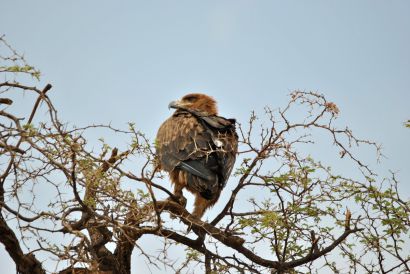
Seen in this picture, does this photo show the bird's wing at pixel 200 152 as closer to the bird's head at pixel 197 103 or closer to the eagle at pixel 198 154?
the eagle at pixel 198 154

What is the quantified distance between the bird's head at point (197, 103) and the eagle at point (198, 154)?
1126 millimetres

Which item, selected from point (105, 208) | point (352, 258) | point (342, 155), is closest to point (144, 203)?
point (105, 208)

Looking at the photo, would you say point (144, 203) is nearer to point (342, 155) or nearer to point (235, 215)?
point (235, 215)

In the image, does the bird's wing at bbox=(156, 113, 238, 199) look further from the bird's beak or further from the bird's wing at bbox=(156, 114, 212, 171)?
the bird's beak

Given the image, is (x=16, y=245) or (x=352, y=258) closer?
(x=16, y=245)

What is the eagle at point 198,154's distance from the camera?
5945 millimetres

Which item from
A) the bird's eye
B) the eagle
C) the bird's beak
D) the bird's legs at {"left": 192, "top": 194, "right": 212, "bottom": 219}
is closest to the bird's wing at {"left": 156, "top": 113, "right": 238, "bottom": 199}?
the eagle

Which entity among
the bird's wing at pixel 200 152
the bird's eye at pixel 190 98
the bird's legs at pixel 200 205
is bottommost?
the bird's legs at pixel 200 205

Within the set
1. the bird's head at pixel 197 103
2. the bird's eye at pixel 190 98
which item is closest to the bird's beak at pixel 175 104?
the bird's head at pixel 197 103

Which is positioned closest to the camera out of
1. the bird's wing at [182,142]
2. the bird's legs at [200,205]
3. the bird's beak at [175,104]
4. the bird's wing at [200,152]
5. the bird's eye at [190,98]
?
the bird's wing at [200,152]

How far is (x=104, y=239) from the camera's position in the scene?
5.67m

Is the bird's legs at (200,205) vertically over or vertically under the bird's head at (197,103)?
under

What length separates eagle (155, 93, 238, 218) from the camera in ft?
19.5

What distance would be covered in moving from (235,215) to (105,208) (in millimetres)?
1394
